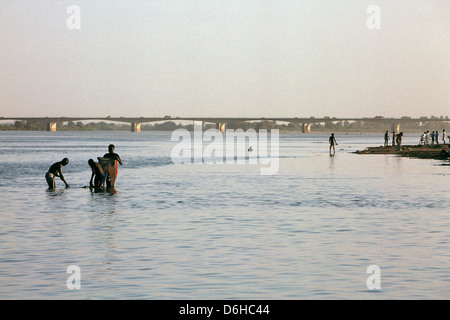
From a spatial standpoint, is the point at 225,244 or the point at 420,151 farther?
the point at 420,151

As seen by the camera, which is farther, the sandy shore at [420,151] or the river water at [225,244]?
the sandy shore at [420,151]

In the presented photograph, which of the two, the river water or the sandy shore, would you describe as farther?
the sandy shore

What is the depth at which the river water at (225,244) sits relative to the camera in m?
12.5

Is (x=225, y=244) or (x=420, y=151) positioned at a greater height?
(x=225, y=244)

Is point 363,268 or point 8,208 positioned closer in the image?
point 363,268

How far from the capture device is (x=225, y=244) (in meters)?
17.1

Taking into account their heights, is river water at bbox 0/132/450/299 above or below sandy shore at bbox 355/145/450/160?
above

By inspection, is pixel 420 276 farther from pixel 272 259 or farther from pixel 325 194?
pixel 325 194

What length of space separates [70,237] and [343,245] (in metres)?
6.74

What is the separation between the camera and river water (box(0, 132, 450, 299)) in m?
12.5

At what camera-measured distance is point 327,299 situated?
37.9ft

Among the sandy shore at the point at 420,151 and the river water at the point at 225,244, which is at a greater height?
the river water at the point at 225,244
